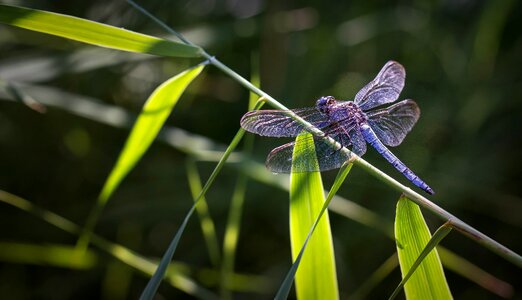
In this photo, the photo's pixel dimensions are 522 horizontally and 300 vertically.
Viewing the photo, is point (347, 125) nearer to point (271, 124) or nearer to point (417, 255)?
point (271, 124)

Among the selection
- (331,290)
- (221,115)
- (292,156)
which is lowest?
(331,290)

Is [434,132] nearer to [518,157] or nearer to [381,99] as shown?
[518,157]

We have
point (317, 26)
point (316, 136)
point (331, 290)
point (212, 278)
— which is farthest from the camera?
point (317, 26)

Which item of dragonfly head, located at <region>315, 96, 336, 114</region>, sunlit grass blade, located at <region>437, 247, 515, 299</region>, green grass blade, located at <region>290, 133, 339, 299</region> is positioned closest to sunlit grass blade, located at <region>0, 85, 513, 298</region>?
sunlit grass blade, located at <region>437, 247, 515, 299</region>

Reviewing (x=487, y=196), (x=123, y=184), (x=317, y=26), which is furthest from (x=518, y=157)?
(x=123, y=184)

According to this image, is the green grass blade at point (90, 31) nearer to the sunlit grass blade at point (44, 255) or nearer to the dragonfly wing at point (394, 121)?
the dragonfly wing at point (394, 121)

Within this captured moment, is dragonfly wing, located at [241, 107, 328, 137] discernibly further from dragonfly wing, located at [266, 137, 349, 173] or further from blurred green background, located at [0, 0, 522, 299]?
blurred green background, located at [0, 0, 522, 299]

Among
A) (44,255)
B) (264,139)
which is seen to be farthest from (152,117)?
(264,139)
